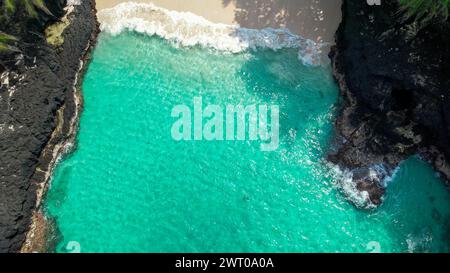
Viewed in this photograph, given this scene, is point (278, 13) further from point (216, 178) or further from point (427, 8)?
point (216, 178)

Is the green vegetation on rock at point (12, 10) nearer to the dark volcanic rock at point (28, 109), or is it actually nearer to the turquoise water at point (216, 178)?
the dark volcanic rock at point (28, 109)

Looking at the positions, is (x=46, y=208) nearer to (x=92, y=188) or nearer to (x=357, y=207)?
(x=92, y=188)

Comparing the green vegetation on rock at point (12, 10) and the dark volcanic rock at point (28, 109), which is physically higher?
the green vegetation on rock at point (12, 10)

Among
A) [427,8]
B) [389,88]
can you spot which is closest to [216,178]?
[389,88]

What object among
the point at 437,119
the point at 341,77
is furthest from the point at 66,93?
the point at 437,119

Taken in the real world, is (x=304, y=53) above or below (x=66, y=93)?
above

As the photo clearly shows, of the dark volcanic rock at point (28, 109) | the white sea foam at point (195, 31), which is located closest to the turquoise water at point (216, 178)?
the white sea foam at point (195, 31)
